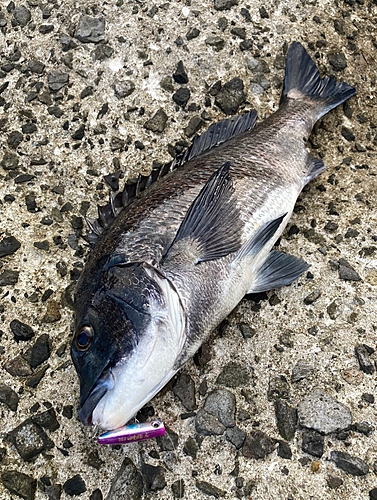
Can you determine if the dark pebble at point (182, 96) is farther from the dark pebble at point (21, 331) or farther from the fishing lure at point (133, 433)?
the fishing lure at point (133, 433)

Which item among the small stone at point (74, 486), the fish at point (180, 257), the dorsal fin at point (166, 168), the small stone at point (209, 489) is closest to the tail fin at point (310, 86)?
the fish at point (180, 257)

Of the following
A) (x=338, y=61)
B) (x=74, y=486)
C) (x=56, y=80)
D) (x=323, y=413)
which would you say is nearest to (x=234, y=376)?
(x=323, y=413)

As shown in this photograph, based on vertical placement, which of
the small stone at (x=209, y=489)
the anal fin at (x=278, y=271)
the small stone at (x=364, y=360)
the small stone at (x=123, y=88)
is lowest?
the small stone at (x=209, y=489)

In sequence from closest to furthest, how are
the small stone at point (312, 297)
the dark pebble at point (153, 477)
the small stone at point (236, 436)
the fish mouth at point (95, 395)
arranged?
the fish mouth at point (95, 395), the dark pebble at point (153, 477), the small stone at point (236, 436), the small stone at point (312, 297)

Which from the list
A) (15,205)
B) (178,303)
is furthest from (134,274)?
(15,205)

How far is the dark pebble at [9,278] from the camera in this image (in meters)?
3.16

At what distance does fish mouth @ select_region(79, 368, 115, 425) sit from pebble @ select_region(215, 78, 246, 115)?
8.54 ft

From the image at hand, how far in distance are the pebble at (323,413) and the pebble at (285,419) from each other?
40 millimetres

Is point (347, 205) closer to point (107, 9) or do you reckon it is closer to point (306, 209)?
point (306, 209)

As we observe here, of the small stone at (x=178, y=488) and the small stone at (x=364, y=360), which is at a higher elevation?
the small stone at (x=364, y=360)

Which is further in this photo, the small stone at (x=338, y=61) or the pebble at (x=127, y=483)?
the small stone at (x=338, y=61)

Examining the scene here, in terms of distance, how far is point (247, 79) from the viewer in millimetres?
4090

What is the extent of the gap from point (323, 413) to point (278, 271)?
90 cm

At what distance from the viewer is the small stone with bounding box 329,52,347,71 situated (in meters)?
4.24
